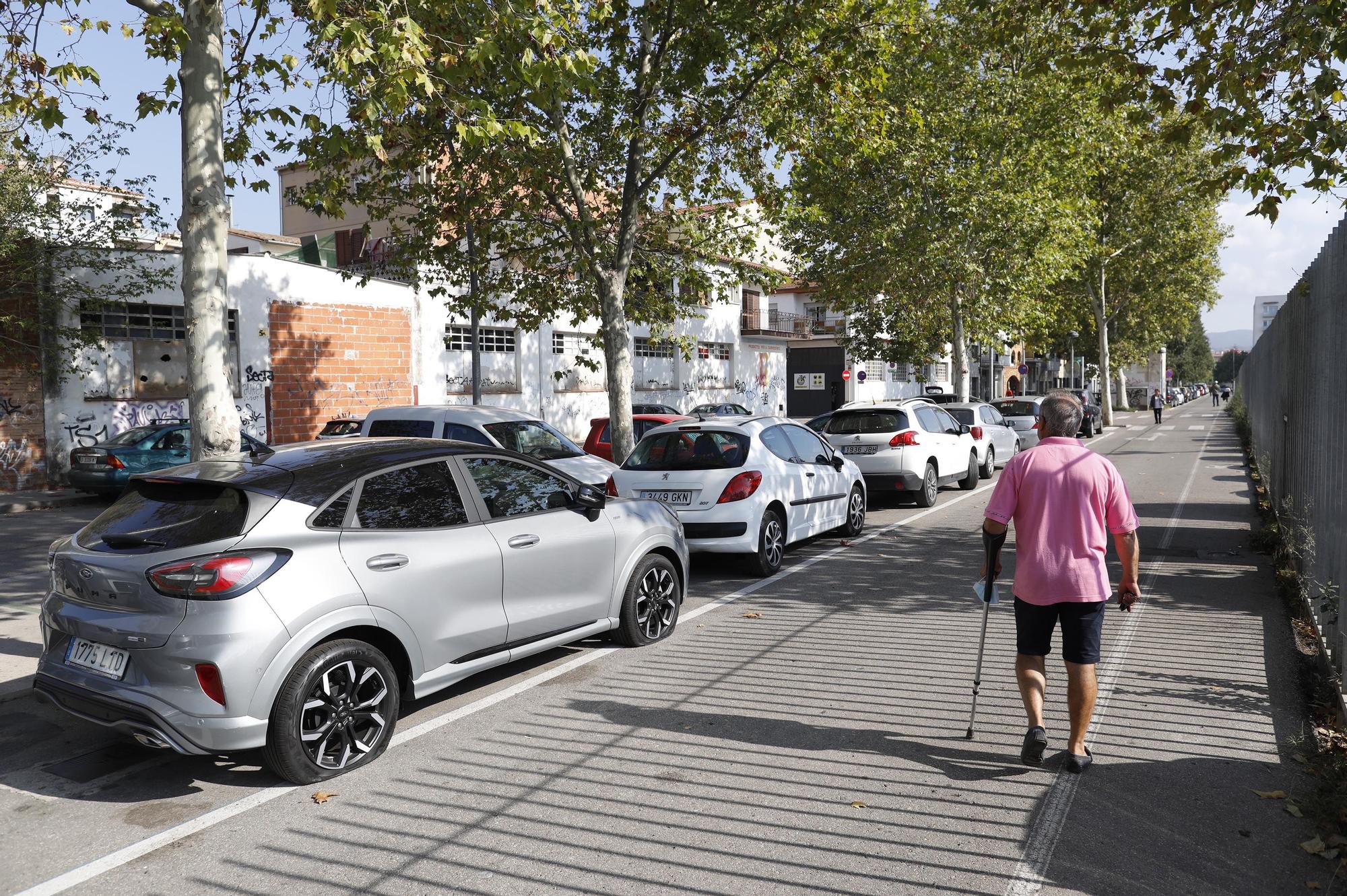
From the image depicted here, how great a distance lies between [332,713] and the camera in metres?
4.67

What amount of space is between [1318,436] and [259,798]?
7.56 meters

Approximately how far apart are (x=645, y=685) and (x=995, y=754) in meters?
2.16

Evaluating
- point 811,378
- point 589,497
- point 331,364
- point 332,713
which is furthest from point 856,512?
point 811,378

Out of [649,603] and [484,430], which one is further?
[484,430]

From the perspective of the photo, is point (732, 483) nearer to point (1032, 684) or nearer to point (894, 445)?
point (1032, 684)

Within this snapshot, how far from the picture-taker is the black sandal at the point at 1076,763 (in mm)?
4547

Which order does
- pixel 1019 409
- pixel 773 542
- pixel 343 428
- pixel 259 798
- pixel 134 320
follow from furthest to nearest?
pixel 1019 409
pixel 134 320
pixel 343 428
pixel 773 542
pixel 259 798

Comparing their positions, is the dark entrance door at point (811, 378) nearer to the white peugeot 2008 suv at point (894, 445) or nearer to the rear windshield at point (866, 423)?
the white peugeot 2008 suv at point (894, 445)

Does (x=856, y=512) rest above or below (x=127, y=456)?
below

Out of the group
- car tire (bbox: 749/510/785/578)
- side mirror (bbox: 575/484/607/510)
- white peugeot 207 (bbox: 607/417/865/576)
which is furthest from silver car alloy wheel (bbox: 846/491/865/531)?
side mirror (bbox: 575/484/607/510)

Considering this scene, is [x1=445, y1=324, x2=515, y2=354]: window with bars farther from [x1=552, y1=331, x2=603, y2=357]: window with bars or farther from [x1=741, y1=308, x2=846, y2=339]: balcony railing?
[x1=741, y1=308, x2=846, y2=339]: balcony railing

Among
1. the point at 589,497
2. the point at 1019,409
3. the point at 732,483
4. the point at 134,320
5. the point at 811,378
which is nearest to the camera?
the point at 589,497

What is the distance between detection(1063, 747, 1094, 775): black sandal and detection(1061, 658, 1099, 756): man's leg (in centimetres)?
2

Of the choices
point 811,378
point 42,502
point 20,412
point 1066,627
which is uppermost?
point 811,378
